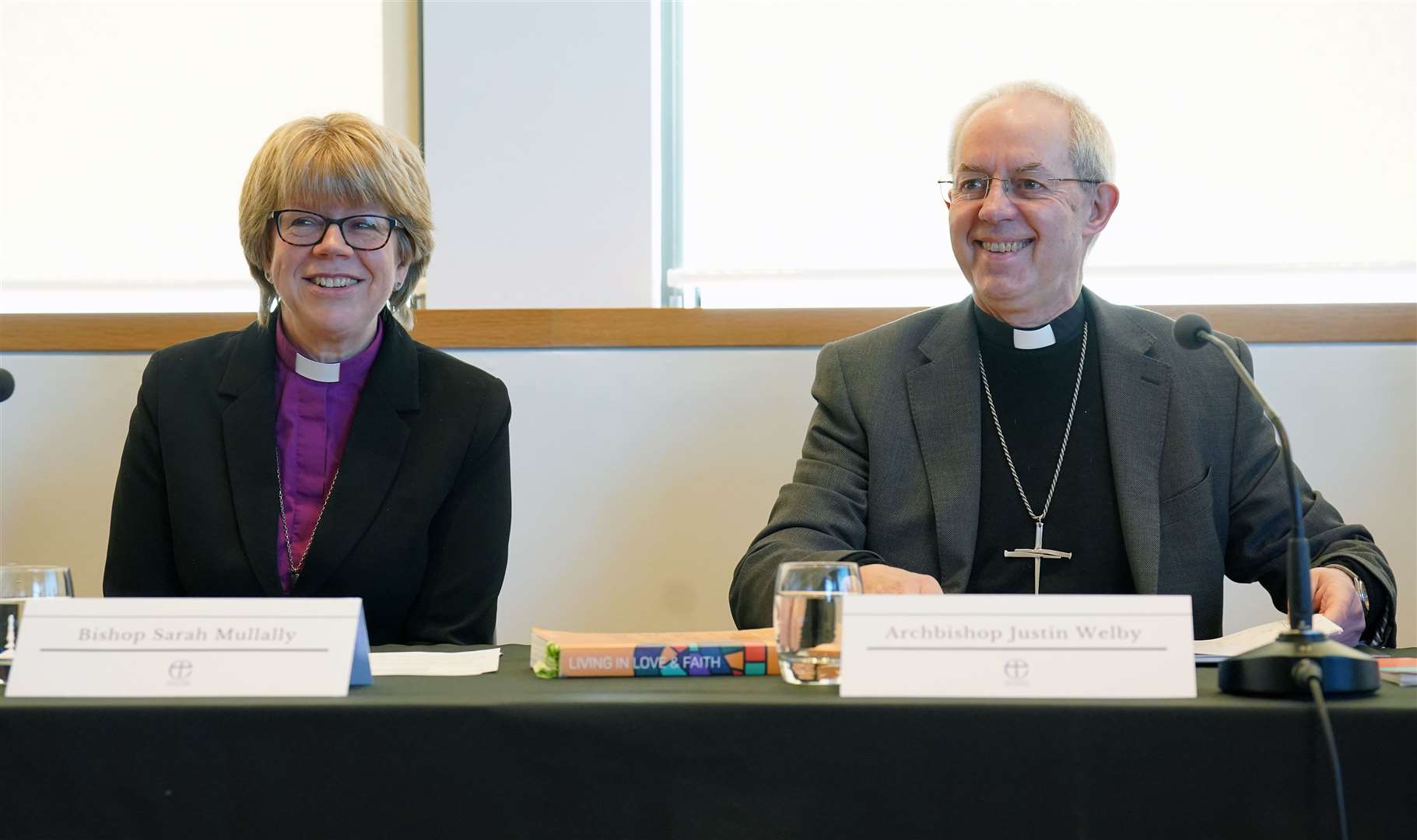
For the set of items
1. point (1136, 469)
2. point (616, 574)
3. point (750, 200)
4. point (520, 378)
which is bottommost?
point (616, 574)

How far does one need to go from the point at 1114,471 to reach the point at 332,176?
1.38 meters

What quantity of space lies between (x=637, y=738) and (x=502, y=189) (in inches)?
79.3

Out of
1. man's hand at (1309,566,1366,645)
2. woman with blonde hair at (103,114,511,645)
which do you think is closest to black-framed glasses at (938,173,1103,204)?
man's hand at (1309,566,1366,645)

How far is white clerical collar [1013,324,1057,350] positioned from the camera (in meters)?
2.22

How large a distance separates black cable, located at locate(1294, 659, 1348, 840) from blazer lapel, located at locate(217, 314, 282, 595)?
1.54 m

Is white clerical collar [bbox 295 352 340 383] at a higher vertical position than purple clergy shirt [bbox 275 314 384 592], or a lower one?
higher

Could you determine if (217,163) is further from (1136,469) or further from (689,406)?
(1136,469)

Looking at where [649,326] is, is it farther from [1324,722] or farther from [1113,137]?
[1324,722]

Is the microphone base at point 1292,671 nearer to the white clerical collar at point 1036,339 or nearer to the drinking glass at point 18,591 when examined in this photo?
the drinking glass at point 18,591

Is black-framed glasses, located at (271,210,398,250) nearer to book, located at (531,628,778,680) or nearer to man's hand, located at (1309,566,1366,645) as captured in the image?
man's hand, located at (1309,566,1366,645)

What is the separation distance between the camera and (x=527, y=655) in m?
1.43

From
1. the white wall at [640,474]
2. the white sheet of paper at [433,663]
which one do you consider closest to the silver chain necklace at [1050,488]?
the white wall at [640,474]

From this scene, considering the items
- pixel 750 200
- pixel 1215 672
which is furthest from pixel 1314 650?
pixel 750 200

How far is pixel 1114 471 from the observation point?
2.04 m
